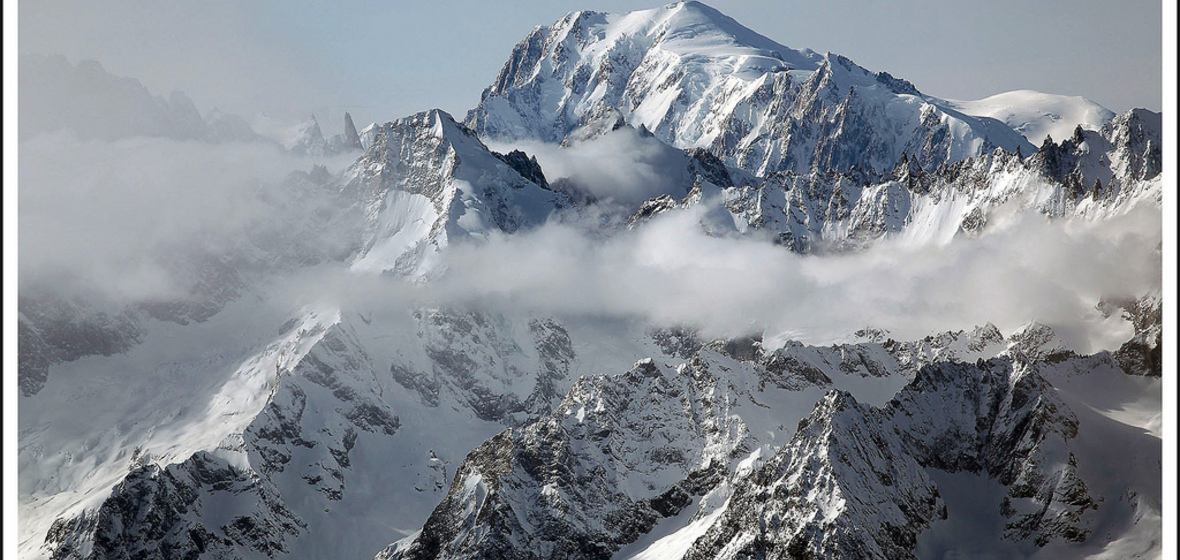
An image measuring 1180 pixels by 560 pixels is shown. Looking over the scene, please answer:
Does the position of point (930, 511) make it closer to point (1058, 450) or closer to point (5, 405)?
point (1058, 450)

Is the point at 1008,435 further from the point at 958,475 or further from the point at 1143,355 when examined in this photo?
the point at 1143,355

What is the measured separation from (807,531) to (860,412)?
2306 cm

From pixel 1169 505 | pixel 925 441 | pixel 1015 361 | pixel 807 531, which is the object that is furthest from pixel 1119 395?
pixel 1169 505

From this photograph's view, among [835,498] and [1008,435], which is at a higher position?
[1008,435]

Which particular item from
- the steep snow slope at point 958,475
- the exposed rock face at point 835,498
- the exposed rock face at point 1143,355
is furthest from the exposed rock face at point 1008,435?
the exposed rock face at point 1143,355

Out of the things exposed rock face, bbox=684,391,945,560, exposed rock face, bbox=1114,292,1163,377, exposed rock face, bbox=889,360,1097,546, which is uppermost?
exposed rock face, bbox=1114,292,1163,377

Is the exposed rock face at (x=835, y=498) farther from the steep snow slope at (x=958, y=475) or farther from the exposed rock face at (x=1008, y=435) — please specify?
the exposed rock face at (x=1008, y=435)

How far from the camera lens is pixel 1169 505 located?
239 ft

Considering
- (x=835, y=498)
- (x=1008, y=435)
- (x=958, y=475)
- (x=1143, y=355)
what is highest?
(x=1143, y=355)

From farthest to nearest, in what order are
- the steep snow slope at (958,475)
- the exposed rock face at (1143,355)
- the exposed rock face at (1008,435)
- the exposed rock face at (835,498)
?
1. the exposed rock face at (1143,355)
2. the exposed rock face at (835,498)
3. the exposed rock face at (1008,435)
4. the steep snow slope at (958,475)

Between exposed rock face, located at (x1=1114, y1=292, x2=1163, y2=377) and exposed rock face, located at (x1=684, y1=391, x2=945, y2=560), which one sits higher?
exposed rock face, located at (x1=1114, y1=292, x2=1163, y2=377)

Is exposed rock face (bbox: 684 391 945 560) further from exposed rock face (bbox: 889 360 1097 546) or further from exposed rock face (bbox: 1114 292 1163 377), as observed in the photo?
exposed rock face (bbox: 1114 292 1163 377)

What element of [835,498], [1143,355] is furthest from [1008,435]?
[835,498]

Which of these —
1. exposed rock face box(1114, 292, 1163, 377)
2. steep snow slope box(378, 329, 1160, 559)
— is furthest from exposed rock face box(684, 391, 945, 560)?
exposed rock face box(1114, 292, 1163, 377)
